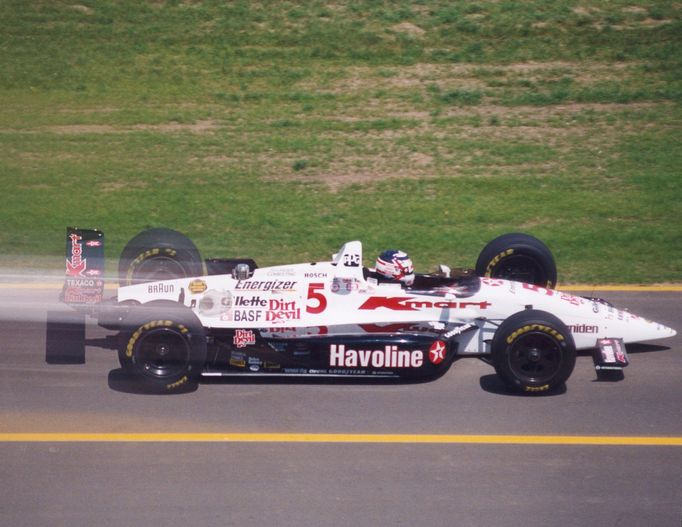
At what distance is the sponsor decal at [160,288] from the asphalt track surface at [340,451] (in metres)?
0.80

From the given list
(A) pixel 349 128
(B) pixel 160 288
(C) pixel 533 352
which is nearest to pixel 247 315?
(B) pixel 160 288

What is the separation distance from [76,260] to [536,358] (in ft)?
15.5

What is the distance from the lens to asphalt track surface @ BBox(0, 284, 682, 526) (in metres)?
7.91

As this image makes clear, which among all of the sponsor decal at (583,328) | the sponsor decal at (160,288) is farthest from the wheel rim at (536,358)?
the sponsor decal at (160,288)

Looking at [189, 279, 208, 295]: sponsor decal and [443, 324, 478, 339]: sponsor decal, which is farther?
[189, 279, 208, 295]: sponsor decal

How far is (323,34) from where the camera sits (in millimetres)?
23453

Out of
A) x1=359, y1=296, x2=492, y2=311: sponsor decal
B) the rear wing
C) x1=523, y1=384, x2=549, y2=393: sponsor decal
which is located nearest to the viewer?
x1=523, y1=384, x2=549, y2=393: sponsor decal

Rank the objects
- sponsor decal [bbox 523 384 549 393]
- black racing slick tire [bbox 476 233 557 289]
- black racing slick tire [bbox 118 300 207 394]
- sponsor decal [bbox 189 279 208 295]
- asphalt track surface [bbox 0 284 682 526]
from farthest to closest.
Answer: black racing slick tire [bbox 476 233 557 289], sponsor decal [bbox 189 279 208 295], sponsor decal [bbox 523 384 549 393], black racing slick tire [bbox 118 300 207 394], asphalt track surface [bbox 0 284 682 526]

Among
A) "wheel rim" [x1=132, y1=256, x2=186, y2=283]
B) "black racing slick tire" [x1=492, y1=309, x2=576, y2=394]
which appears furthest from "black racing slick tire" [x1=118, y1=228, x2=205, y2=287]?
"black racing slick tire" [x1=492, y1=309, x2=576, y2=394]

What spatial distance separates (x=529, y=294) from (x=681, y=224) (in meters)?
6.12

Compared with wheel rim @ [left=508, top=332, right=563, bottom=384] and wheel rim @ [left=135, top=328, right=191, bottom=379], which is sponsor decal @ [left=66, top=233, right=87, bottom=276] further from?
wheel rim @ [left=508, top=332, right=563, bottom=384]

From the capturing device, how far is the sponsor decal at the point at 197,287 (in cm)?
1063

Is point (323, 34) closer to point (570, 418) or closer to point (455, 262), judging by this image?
point (455, 262)

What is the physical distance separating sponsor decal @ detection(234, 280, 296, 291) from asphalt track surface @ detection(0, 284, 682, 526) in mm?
986
